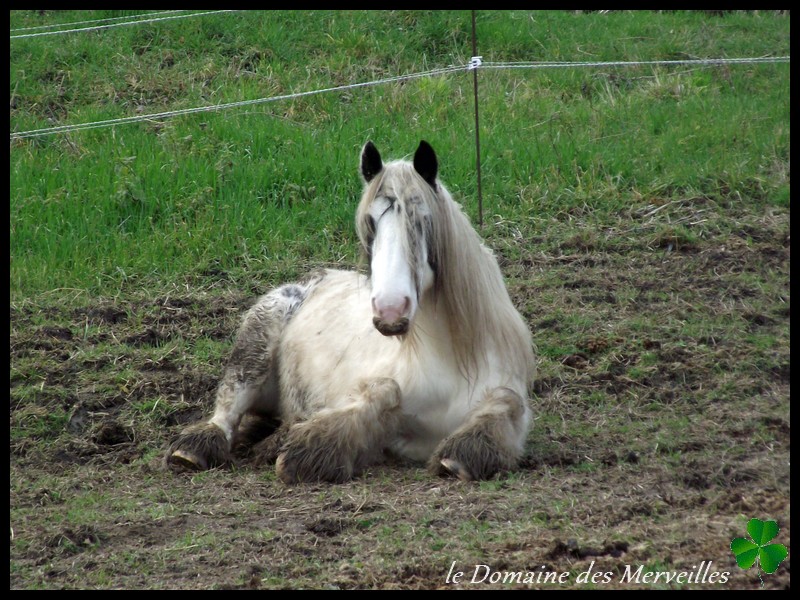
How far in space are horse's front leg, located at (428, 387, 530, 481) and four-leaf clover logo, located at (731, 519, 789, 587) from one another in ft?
4.58

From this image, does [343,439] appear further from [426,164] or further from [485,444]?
[426,164]

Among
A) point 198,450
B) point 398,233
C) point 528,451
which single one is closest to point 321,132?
point 198,450

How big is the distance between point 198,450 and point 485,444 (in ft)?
5.35

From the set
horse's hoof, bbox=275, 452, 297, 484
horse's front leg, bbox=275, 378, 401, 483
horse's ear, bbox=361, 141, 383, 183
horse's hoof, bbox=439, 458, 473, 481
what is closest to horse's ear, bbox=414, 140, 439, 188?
horse's ear, bbox=361, 141, 383, 183

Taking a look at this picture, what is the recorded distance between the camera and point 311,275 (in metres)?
6.70

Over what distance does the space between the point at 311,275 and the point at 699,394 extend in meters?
2.60

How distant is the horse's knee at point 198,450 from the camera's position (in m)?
5.34

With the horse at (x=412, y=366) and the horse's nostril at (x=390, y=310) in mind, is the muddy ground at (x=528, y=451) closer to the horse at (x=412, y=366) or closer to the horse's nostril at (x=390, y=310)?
the horse at (x=412, y=366)

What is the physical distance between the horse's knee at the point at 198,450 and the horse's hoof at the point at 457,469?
1.41 m

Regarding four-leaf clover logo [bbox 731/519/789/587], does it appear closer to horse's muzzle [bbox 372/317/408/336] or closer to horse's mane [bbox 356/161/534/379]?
horse's muzzle [bbox 372/317/408/336]

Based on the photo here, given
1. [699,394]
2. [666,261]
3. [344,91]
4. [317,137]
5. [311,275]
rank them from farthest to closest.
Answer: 1. [344,91]
2. [317,137]
3. [666,261]
4. [311,275]
5. [699,394]

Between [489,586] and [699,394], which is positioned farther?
[699,394]
